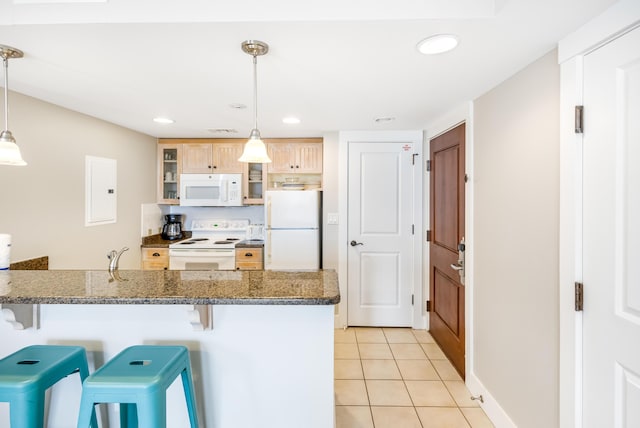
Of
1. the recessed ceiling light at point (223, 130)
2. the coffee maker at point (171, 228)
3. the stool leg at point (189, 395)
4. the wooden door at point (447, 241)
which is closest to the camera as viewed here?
the stool leg at point (189, 395)

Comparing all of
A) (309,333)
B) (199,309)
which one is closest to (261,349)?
(309,333)

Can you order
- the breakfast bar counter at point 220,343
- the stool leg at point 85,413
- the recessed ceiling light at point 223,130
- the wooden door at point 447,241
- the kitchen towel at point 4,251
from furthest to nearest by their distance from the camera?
the recessed ceiling light at point 223,130
the wooden door at point 447,241
the kitchen towel at point 4,251
the breakfast bar counter at point 220,343
the stool leg at point 85,413

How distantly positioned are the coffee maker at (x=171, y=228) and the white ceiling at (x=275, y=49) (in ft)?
5.68

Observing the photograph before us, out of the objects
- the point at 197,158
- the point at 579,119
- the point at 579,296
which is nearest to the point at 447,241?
the point at 579,296

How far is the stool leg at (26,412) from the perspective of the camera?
1.16 meters

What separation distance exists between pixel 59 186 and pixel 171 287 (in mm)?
1878

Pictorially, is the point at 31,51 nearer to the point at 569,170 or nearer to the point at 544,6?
the point at 544,6

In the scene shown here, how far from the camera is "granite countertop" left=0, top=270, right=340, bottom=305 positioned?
1.28 metres

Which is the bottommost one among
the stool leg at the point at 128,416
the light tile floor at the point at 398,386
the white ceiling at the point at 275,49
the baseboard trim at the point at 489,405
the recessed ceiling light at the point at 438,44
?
the light tile floor at the point at 398,386

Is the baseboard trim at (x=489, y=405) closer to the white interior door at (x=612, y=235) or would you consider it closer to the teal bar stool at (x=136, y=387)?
the white interior door at (x=612, y=235)

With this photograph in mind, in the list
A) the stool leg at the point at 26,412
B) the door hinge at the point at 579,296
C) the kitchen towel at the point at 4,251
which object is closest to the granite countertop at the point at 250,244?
the kitchen towel at the point at 4,251

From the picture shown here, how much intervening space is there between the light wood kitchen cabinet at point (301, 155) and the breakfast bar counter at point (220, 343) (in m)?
2.29

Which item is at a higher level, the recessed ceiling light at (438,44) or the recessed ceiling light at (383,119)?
the recessed ceiling light at (383,119)

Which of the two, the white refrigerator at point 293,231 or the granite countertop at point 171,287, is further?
the white refrigerator at point 293,231
